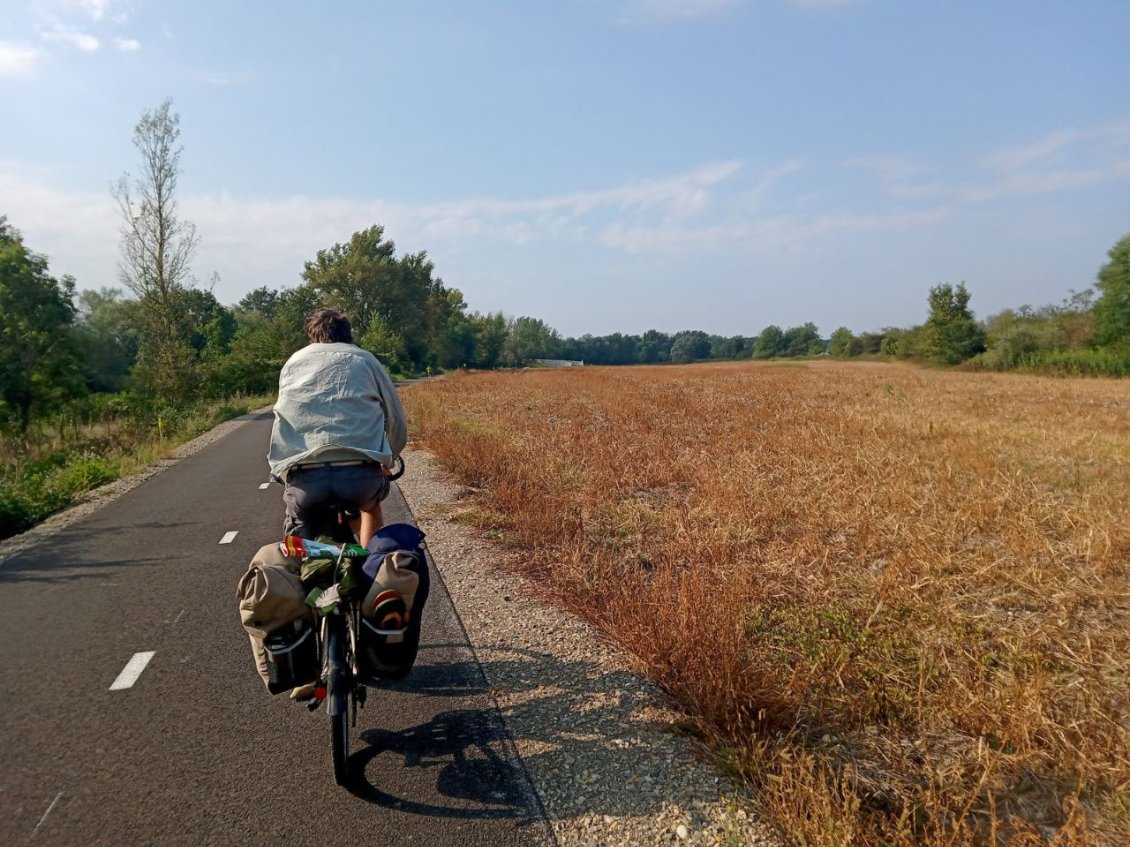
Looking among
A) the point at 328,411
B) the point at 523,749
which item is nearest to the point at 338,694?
the point at 523,749

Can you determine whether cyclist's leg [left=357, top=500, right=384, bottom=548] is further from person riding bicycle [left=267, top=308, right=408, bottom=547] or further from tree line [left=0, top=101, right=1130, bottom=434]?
tree line [left=0, top=101, right=1130, bottom=434]

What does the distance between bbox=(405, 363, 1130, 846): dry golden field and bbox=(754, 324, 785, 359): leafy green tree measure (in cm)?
12531


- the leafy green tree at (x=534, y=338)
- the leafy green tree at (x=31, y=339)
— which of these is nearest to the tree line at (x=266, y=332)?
the leafy green tree at (x=31, y=339)

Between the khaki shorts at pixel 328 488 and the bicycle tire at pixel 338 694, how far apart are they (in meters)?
0.63

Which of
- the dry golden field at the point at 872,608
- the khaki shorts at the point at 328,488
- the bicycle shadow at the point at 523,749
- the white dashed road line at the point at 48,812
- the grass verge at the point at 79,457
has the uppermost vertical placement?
the khaki shorts at the point at 328,488

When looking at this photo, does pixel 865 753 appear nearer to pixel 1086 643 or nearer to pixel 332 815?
pixel 1086 643

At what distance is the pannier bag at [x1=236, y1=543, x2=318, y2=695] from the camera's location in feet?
8.68

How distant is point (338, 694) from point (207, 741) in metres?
1.02

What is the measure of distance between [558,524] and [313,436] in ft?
11.9

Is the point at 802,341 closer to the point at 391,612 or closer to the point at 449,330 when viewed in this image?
the point at 449,330

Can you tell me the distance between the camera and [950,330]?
54.2 m

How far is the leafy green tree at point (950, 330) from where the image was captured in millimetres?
53719

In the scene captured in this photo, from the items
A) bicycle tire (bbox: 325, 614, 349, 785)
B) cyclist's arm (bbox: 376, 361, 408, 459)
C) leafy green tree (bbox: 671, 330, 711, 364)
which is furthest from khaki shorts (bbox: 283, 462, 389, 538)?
leafy green tree (bbox: 671, 330, 711, 364)

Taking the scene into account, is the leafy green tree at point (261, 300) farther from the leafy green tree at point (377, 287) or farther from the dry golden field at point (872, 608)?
the dry golden field at point (872, 608)
